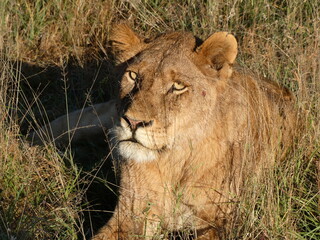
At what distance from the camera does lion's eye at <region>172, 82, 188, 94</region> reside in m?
3.78

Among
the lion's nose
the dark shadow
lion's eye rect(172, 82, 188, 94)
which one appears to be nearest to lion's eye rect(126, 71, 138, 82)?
lion's eye rect(172, 82, 188, 94)

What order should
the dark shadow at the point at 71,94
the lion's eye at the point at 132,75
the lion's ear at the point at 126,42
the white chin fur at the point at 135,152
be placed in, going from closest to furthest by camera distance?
1. the white chin fur at the point at 135,152
2. the lion's eye at the point at 132,75
3. the lion's ear at the point at 126,42
4. the dark shadow at the point at 71,94

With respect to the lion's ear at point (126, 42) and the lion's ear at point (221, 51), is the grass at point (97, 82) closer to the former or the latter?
Answer: the lion's ear at point (126, 42)

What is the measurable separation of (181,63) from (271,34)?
2056 millimetres

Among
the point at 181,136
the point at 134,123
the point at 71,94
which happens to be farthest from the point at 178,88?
the point at 71,94

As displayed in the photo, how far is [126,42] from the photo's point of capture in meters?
4.14

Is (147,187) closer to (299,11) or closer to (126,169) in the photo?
(126,169)

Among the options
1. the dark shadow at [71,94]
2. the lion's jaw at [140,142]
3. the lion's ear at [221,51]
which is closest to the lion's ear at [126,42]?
the lion's ear at [221,51]

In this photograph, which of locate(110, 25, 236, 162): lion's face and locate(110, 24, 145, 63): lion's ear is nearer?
locate(110, 25, 236, 162): lion's face

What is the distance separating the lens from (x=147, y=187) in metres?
4.04

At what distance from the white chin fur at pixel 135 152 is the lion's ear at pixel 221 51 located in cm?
61

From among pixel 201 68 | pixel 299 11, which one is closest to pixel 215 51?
pixel 201 68

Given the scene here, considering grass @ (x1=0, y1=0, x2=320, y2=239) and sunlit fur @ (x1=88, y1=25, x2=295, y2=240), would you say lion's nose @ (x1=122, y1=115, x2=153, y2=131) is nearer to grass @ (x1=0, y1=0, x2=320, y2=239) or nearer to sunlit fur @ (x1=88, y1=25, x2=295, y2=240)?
sunlit fur @ (x1=88, y1=25, x2=295, y2=240)

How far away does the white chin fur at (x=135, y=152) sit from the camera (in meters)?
3.73
